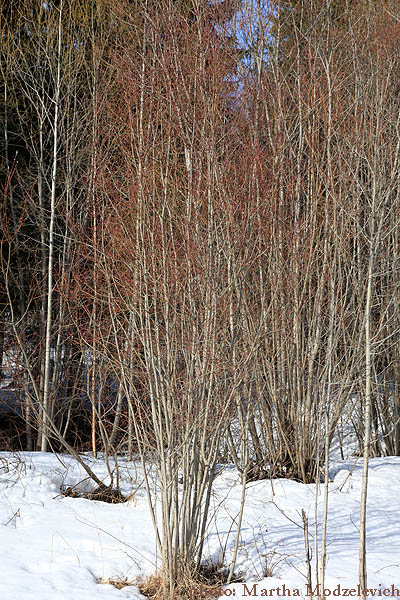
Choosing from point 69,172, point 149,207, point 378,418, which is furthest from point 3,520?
point 378,418

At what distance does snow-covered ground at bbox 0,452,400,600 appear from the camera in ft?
11.4

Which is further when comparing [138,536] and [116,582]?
[138,536]

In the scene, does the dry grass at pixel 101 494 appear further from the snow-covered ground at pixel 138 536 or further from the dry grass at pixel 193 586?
the dry grass at pixel 193 586

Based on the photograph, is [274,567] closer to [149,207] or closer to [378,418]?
[149,207]

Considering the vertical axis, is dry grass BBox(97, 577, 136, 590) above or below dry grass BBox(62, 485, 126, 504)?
below

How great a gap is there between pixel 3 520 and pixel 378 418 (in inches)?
190

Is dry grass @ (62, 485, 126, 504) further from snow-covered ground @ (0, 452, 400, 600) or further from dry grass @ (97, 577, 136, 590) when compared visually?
dry grass @ (97, 577, 136, 590)

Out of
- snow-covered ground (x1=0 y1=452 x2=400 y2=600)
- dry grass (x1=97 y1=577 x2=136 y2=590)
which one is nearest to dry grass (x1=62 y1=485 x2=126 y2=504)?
snow-covered ground (x1=0 y1=452 x2=400 y2=600)

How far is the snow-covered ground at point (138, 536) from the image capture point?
11.4 feet

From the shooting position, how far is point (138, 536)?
421 cm

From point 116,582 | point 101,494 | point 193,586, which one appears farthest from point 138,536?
point 101,494

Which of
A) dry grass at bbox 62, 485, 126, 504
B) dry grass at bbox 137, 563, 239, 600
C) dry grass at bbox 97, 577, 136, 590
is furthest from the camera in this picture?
dry grass at bbox 62, 485, 126, 504

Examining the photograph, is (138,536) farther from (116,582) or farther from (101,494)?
(101,494)

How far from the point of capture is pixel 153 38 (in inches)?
162
